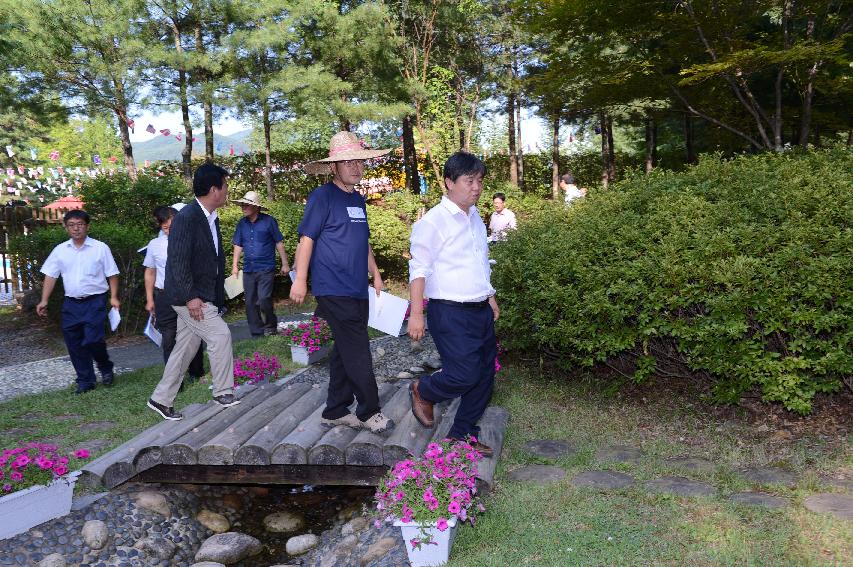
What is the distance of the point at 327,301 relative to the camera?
15.2ft

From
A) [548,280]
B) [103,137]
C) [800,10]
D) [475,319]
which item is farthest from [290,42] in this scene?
[103,137]

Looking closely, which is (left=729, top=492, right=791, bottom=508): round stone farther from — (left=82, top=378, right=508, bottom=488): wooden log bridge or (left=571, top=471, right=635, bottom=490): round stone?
(left=82, top=378, right=508, bottom=488): wooden log bridge

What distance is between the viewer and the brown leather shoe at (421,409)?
192 inches

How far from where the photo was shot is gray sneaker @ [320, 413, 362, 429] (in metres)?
5.00

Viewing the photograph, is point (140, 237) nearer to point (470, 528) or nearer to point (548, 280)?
point (548, 280)

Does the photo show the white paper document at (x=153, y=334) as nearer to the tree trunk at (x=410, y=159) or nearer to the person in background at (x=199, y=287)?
the person in background at (x=199, y=287)

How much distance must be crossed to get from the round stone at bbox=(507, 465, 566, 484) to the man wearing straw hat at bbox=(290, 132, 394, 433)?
99cm

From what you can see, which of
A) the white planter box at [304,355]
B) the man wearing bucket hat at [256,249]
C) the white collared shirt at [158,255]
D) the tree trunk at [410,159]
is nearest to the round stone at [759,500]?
the white planter box at [304,355]

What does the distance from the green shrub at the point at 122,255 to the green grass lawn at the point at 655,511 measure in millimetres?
7838

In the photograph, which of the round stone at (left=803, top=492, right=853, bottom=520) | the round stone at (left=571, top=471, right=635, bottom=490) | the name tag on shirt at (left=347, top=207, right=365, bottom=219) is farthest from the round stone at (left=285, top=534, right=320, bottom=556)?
the round stone at (left=803, top=492, right=853, bottom=520)

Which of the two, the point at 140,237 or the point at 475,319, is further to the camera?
the point at 140,237

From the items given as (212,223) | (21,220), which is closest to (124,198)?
(21,220)

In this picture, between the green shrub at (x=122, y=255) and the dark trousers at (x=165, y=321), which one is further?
the green shrub at (x=122, y=255)

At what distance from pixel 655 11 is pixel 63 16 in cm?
1236
